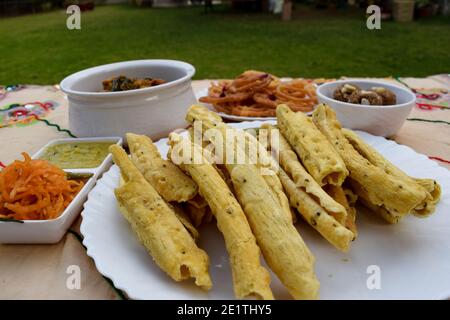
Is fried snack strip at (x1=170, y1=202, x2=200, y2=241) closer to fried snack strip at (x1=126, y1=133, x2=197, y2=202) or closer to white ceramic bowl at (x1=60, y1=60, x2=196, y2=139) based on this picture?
fried snack strip at (x1=126, y1=133, x2=197, y2=202)

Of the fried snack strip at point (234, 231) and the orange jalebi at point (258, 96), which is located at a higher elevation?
the orange jalebi at point (258, 96)

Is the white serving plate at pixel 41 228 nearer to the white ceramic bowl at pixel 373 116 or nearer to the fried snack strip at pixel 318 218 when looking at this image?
the fried snack strip at pixel 318 218

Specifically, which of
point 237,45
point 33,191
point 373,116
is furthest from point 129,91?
point 237,45

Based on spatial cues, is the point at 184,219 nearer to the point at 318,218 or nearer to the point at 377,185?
the point at 318,218

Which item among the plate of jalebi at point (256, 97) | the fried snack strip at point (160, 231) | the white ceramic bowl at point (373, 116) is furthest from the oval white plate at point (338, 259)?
the plate of jalebi at point (256, 97)

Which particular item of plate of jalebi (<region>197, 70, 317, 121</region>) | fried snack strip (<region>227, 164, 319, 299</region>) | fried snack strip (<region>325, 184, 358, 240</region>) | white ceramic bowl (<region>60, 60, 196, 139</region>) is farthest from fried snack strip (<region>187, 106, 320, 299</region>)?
plate of jalebi (<region>197, 70, 317, 121</region>)
